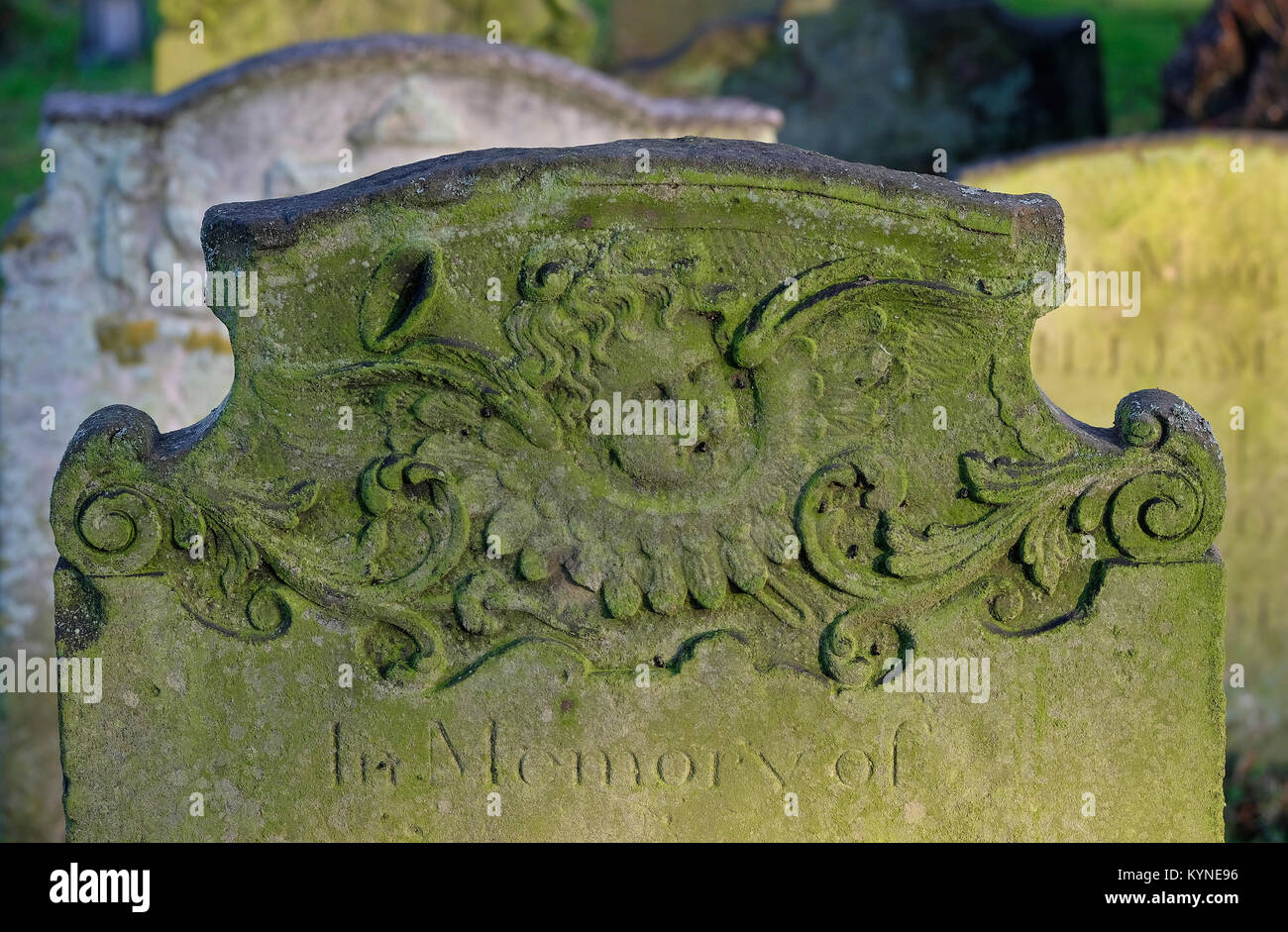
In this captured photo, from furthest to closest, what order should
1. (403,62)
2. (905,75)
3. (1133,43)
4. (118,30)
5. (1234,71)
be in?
(118,30) → (1133,43) → (905,75) → (1234,71) → (403,62)

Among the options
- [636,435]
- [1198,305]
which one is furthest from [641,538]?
[1198,305]

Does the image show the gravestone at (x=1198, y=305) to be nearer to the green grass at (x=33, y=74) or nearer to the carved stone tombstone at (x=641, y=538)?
the carved stone tombstone at (x=641, y=538)

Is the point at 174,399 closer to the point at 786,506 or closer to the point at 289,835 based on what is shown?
the point at 289,835

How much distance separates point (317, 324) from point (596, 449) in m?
0.54

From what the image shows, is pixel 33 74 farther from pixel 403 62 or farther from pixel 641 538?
pixel 641 538

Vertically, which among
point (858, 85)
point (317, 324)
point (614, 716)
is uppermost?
point (858, 85)

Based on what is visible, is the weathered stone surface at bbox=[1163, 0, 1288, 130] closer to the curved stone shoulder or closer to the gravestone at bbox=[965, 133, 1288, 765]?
the gravestone at bbox=[965, 133, 1288, 765]

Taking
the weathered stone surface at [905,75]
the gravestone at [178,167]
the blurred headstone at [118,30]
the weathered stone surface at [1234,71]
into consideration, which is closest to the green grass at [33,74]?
the blurred headstone at [118,30]

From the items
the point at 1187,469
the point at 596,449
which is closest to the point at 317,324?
the point at 596,449

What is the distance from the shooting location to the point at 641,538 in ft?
8.26

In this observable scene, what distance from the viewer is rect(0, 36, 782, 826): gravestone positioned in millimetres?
4688

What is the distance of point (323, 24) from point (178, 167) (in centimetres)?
234

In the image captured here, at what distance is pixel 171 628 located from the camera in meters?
2.51

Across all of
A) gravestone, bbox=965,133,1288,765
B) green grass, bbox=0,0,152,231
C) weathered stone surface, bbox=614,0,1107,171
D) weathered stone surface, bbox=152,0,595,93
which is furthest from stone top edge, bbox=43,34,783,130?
green grass, bbox=0,0,152,231
